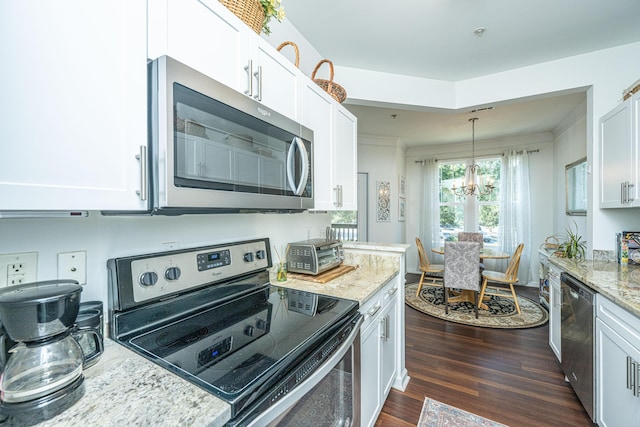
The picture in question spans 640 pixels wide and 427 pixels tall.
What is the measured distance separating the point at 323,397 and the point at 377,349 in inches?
27.4

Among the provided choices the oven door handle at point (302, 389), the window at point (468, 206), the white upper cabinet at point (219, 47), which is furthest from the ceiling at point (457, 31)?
the window at point (468, 206)

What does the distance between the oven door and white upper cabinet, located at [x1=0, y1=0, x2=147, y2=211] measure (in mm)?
642

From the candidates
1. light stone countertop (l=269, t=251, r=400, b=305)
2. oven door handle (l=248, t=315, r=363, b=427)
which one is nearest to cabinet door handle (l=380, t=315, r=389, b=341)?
light stone countertop (l=269, t=251, r=400, b=305)

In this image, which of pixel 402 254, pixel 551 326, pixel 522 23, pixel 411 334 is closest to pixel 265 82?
pixel 402 254

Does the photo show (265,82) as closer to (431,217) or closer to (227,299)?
(227,299)

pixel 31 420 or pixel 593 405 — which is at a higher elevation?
pixel 31 420

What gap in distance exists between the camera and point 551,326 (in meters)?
2.50

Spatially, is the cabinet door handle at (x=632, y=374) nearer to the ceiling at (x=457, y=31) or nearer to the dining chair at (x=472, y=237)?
the ceiling at (x=457, y=31)

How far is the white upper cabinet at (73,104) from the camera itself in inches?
22.1

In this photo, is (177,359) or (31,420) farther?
(177,359)

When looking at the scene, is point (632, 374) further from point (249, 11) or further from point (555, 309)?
point (249, 11)

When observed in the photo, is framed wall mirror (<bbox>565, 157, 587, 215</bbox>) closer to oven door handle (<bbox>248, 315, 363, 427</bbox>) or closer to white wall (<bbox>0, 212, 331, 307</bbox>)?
oven door handle (<bbox>248, 315, 363, 427</bbox>)

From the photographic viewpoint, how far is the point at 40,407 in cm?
57

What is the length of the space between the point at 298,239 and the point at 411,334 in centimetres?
183
